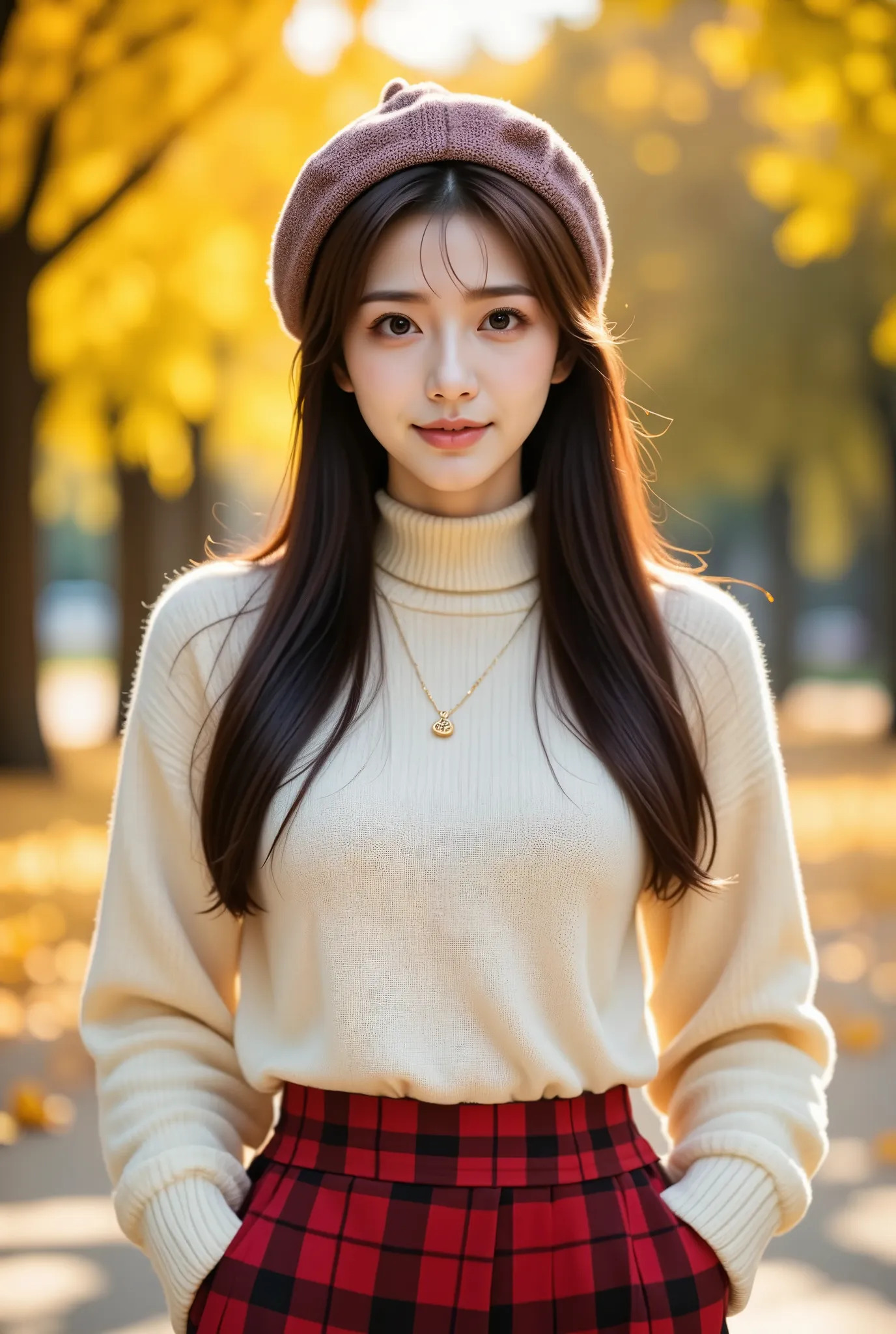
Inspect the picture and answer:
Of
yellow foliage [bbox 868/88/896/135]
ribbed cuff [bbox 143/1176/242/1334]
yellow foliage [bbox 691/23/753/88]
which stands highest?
yellow foliage [bbox 691/23/753/88]

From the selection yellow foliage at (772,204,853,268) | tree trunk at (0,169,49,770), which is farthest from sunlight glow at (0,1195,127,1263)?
tree trunk at (0,169,49,770)

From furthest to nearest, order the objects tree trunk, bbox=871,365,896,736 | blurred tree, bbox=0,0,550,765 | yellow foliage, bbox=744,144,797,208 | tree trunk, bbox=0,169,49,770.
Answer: tree trunk, bbox=871,365,896,736 → tree trunk, bbox=0,169,49,770 → blurred tree, bbox=0,0,550,765 → yellow foliage, bbox=744,144,797,208

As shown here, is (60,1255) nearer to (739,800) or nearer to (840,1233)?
(840,1233)

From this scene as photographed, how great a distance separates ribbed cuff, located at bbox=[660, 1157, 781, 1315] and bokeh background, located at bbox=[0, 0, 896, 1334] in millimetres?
942

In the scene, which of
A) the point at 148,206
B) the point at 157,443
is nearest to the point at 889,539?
the point at 157,443

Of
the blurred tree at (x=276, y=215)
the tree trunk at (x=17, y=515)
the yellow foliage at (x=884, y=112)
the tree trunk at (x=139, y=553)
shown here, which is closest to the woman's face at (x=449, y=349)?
the blurred tree at (x=276, y=215)

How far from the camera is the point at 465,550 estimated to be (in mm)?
2330

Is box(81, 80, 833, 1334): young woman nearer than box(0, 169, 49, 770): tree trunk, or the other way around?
box(81, 80, 833, 1334): young woman

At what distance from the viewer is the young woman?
2.03 metres

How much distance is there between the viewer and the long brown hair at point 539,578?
2.12 m

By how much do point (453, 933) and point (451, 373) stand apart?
0.76 m

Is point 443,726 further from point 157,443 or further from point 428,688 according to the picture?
point 157,443

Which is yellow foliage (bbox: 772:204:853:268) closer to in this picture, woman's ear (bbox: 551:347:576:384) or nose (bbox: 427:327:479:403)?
woman's ear (bbox: 551:347:576:384)

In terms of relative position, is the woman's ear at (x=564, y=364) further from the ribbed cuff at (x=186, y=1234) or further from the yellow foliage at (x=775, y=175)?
the yellow foliage at (x=775, y=175)
